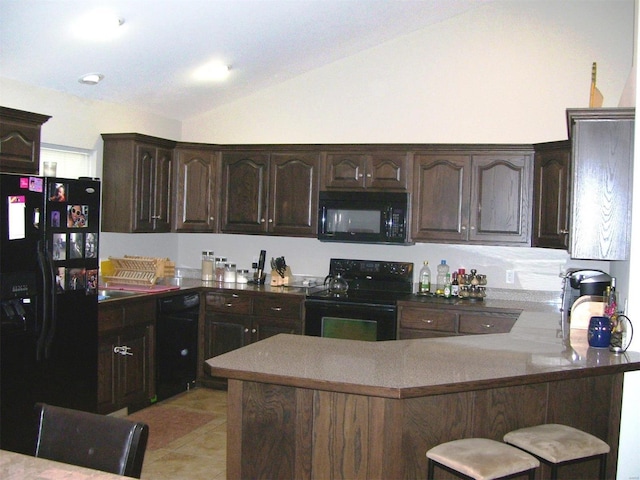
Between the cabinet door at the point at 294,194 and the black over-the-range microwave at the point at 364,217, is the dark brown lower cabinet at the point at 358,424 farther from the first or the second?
the cabinet door at the point at 294,194

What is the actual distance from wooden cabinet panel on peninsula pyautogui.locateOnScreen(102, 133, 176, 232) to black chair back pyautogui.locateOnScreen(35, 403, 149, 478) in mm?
3366

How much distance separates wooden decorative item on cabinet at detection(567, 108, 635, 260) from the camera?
339cm

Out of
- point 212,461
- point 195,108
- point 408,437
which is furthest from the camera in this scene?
point 195,108

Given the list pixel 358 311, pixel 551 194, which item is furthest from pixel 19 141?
pixel 551 194

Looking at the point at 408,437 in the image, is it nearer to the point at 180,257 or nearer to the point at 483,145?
the point at 483,145

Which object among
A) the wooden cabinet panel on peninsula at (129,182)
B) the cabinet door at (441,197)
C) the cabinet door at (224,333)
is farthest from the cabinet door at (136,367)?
the cabinet door at (441,197)

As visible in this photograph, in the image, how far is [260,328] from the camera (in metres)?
5.52

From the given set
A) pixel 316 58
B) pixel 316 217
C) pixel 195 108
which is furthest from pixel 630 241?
pixel 195 108

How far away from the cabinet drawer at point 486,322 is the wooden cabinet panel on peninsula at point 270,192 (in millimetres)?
1437

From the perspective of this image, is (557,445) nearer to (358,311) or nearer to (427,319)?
(427,319)

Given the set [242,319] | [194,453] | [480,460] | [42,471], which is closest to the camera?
[42,471]

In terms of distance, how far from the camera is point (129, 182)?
17.3 ft

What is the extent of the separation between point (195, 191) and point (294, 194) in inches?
34.2

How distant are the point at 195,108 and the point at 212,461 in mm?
3233
